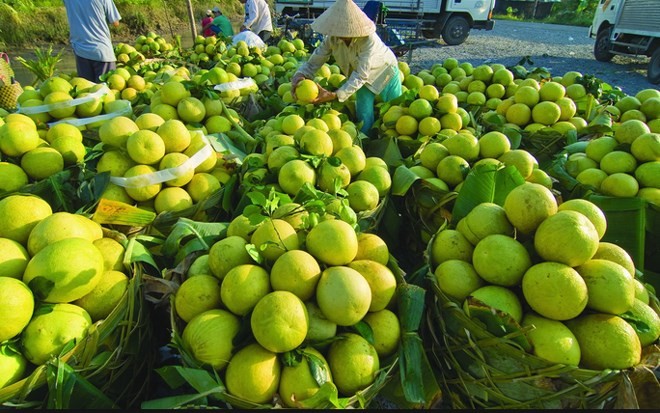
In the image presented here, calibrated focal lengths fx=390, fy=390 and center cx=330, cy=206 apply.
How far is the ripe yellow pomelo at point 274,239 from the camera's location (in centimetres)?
153

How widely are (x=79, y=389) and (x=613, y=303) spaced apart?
6.01ft

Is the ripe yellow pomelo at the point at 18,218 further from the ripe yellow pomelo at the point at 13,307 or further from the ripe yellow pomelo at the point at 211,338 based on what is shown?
the ripe yellow pomelo at the point at 211,338

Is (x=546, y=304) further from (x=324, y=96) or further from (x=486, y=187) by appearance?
(x=324, y=96)

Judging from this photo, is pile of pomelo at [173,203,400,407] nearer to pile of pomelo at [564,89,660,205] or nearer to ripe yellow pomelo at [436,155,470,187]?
ripe yellow pomelo at [436,155,470,187]

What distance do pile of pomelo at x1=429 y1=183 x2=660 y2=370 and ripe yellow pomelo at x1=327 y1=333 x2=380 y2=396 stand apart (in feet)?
1.30

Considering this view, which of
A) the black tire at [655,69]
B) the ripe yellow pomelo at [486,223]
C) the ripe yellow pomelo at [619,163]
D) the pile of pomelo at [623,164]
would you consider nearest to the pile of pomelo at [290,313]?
the ripe yellow pomelo at [486,223]

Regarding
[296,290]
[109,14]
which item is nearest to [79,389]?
[296,290]

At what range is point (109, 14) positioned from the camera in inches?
210

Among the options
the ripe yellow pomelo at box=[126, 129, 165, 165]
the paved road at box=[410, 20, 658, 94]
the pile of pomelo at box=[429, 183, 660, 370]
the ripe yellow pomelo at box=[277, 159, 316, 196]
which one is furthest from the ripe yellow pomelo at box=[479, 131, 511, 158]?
the paved road at box=[410, 20, 658, 94]

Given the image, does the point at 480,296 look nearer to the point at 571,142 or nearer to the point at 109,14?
the point at 571,142

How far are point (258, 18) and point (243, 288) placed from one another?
8053 mm

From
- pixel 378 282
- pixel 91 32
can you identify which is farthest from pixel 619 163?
pixel 91 32

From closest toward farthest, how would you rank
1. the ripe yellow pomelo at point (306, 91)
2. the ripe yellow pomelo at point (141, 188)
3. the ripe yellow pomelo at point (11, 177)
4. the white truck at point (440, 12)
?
the ripe yellow pomelo at point (11, 177) < the ripe yellow pomelo at point (141, 188) < the ripe yellow pomelo at point (306, 91) < the white truck at point (440, 12)

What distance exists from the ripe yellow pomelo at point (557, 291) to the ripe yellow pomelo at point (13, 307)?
5.80 ft
